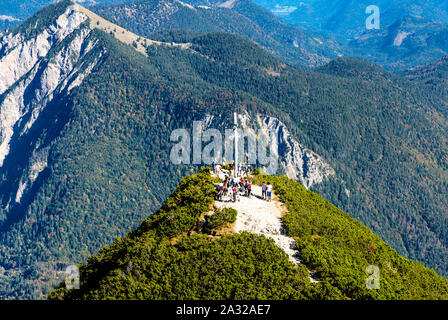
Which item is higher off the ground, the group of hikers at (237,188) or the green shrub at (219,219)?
the group of hikers at (237,188)

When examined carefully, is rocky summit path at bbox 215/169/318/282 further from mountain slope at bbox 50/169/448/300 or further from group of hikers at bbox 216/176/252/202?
mountain slope at bbox 50/169/448/300

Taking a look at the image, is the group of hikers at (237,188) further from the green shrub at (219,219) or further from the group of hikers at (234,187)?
the green shrub at (219,219)

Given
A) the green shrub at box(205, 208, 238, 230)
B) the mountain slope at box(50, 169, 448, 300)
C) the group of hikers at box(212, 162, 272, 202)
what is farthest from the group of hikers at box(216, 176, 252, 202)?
the green shrub at box(205, 208, 238, 230)

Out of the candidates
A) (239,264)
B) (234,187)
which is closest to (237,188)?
(234,187)

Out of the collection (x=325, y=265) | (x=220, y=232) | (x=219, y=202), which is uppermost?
(x=219, y=202)

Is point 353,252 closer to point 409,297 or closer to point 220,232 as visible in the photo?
point 409,297

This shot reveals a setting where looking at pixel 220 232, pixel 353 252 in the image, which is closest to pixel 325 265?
pixel 353 252

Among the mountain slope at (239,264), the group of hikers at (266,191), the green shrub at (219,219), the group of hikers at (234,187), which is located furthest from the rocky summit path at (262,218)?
the green shrub at (219,219)
